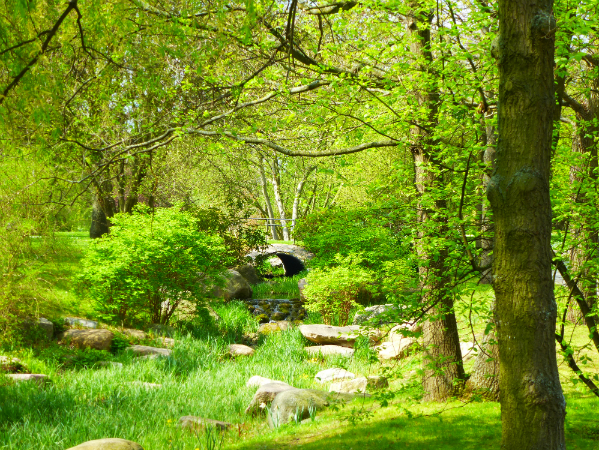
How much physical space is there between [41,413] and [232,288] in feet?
26.9

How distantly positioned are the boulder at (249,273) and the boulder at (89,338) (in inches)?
299

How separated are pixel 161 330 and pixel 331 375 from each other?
3756mm

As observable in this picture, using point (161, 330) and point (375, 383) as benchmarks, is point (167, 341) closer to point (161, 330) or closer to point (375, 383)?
point (161, 330)

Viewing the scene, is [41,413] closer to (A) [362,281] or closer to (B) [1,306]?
(B) [1,306]

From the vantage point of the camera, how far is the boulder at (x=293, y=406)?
224 inches

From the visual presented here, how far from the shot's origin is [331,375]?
7.59 m

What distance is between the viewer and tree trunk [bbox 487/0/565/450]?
2.32m

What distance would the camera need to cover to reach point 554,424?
232 cm

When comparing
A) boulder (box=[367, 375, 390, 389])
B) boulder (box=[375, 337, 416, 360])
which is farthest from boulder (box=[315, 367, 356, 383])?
boulder (box=[375, 337, 416, 360])

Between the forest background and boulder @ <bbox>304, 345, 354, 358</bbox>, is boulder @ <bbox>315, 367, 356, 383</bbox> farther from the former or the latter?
the forest background

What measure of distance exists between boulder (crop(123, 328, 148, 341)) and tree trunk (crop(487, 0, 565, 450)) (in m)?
7.84

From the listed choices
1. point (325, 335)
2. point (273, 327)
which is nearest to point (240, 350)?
point (325, 335)

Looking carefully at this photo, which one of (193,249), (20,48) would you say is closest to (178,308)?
(193,249)

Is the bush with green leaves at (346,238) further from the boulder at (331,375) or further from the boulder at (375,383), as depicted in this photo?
the boulder at (375,383)
